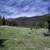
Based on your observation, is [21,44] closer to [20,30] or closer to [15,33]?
[15,33]

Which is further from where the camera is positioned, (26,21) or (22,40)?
(26,21)

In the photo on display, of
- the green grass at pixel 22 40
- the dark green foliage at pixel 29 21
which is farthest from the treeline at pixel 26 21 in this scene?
the green grass at pixel 22 40

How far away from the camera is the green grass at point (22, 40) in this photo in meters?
7.48

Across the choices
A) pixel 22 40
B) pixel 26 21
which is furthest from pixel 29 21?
pixel 22 40

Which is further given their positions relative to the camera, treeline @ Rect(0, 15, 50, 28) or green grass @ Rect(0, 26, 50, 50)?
treeline @ Rect(0, 15, 50, 28)

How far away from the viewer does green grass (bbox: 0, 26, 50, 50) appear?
7481 millimetres

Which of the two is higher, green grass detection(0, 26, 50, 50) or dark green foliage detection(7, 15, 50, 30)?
dark green foliage detection(7, 15, 50, 30)

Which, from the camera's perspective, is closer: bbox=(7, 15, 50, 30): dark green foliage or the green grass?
the green grass

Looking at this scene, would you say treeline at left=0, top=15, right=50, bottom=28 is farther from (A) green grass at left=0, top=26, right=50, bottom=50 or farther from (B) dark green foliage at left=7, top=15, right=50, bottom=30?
(A) green grass at left=0, top=26, right=50, bottom=50

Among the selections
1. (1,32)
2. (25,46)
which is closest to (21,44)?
(25,46)

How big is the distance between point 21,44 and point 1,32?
1.67m

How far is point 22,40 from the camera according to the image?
Answer: 8211 mm

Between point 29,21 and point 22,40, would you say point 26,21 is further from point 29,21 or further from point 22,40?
point 22,40

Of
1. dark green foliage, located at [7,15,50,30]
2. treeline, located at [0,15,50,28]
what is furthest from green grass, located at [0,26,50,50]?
dark green foliage, located at [7,15,50,30]
